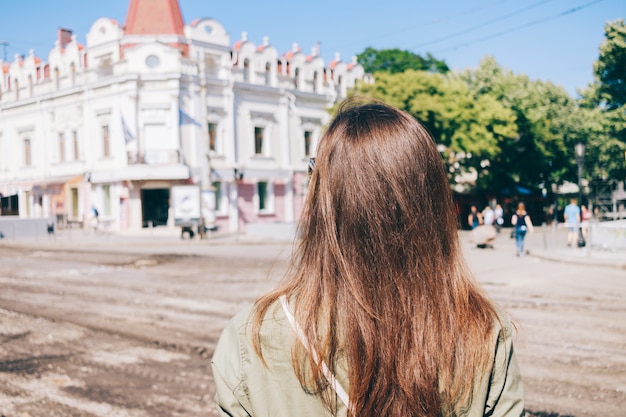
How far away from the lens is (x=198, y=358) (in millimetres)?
6805

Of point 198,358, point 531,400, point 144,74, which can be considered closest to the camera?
point 531,400

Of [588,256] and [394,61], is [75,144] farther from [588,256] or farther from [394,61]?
[588,256]

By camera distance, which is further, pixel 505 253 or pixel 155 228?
pixel 155 228

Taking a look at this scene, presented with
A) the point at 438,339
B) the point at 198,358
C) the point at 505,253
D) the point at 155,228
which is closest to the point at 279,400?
the point at 438,339

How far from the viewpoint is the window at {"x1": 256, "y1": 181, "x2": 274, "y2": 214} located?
128ft

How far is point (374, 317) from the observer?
4.91 feet

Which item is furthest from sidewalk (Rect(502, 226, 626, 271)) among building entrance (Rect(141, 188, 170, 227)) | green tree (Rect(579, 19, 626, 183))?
building entrance (Rect(141, 188, 170, 227))

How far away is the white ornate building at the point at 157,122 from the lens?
34906mm

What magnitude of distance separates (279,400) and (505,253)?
2062 cm

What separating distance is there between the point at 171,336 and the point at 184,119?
1133 inches

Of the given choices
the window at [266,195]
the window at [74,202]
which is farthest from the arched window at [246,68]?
the window at [74,202]

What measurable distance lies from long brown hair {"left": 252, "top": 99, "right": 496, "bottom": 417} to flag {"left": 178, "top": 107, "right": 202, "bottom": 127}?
34721 millimetres

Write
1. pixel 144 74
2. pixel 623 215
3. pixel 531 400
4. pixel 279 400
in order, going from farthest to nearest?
pixel 144 74, pixel 623 215, pixel 531 400, pixel 279 400

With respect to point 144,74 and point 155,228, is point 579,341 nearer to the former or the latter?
point 155,228
